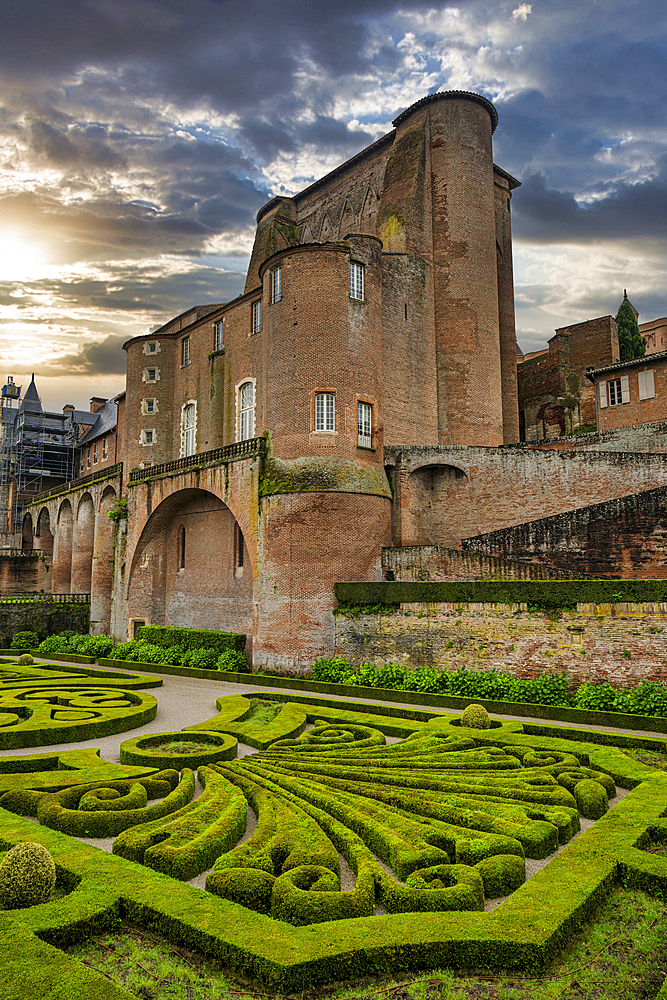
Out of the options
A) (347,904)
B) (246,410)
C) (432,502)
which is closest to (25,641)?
(246,410)

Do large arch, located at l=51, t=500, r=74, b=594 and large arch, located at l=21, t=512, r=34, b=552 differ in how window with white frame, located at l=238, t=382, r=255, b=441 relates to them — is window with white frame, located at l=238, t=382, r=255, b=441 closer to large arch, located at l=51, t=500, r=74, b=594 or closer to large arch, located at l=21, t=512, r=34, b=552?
large arch, located at l=51, t=500, r=74, b=594

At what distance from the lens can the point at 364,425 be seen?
22.1 metres

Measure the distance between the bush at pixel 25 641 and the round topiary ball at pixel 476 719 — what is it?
22263 mm

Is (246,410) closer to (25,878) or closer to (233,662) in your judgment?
(233,662)

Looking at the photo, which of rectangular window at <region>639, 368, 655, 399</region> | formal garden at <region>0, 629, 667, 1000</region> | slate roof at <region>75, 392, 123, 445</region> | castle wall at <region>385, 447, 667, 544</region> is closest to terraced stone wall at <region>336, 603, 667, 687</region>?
formal garden at <region>0, 629, 667, 1000</region>

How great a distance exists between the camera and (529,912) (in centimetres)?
515

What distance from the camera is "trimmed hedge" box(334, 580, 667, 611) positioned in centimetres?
1320

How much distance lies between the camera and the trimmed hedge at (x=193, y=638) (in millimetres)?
22750

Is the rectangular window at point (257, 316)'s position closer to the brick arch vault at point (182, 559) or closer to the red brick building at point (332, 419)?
the red brick building at point (332, 419)

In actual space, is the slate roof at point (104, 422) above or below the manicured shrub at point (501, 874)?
above

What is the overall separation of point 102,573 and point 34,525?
55.6 ft

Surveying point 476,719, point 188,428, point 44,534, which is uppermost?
point 188,428

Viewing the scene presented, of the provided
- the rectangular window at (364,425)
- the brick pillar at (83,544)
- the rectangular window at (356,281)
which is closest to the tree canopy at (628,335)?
the rectangular window at (356,281)

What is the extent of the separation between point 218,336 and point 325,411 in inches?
465
